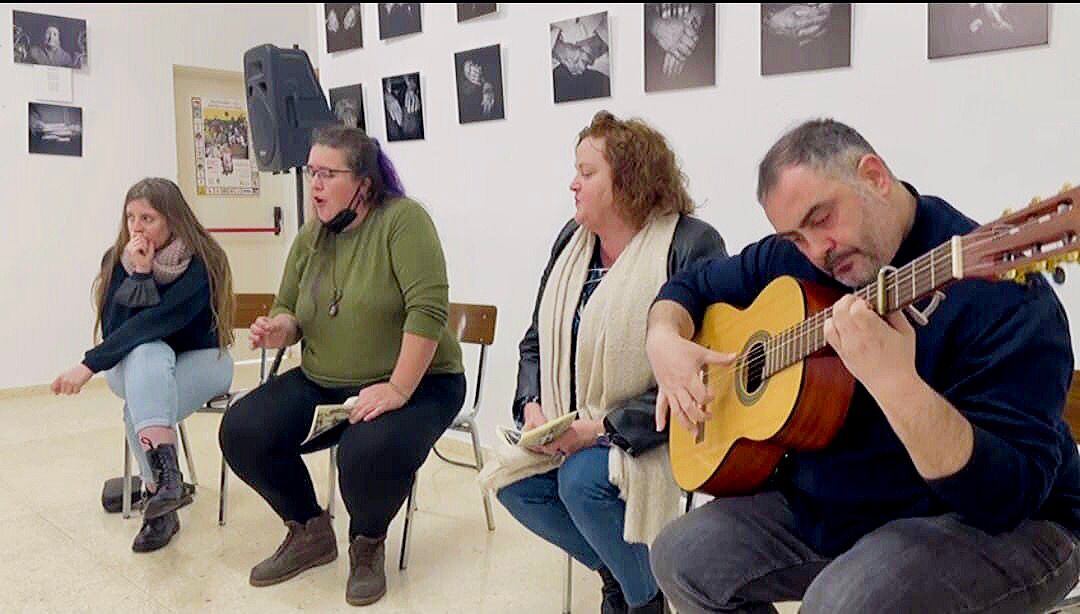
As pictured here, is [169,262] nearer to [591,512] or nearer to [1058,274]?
[591,512]

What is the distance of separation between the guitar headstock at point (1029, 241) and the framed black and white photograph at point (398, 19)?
2703mm

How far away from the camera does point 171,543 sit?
2453 millimetres

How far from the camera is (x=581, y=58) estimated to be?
272 centimetres

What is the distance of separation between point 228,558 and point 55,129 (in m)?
3.08

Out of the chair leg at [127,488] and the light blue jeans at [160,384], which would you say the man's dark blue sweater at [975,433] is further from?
the chair leg at [127,488]

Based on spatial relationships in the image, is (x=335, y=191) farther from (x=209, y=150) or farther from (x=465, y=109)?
(x=209, y=150)

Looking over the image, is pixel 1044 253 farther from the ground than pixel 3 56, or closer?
closer

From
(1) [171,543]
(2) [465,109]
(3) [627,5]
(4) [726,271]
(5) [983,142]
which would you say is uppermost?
(3) [627,5]

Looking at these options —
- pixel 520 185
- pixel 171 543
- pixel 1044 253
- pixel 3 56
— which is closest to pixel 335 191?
pixel 520 185

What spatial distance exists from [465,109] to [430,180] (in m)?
0.34

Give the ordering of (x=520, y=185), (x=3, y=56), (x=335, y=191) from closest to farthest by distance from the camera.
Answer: (x=335, y=191) → (x=520, y=185) → (x=3, y=56)

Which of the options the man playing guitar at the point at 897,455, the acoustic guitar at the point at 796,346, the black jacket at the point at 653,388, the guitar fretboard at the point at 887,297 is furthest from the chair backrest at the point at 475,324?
the guitar fretboard at the point at 887,297

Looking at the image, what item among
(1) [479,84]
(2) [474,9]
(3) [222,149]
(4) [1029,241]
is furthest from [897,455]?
(3) [222,149]

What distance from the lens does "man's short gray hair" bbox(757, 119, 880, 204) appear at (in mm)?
1186
